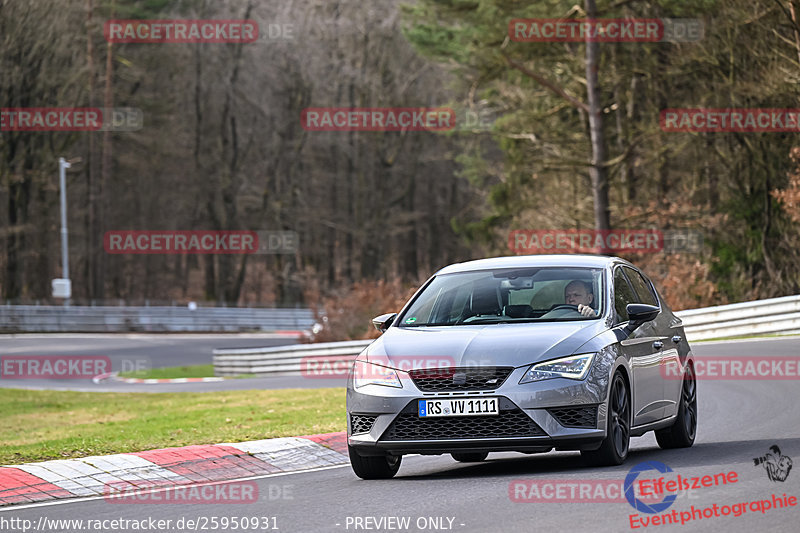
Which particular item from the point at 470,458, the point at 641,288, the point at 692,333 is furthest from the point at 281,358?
the point at 470,458

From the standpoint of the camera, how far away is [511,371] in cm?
926

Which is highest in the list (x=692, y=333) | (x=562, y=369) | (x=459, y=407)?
(x=562, y=369)

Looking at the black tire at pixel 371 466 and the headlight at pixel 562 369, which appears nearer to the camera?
the headlight at pixel 562 369

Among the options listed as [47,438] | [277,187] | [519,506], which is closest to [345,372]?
[47,438]

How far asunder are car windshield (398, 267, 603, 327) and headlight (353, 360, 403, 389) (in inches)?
32.9

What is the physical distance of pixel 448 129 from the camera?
49844 mm

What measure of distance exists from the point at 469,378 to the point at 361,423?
3.14ft

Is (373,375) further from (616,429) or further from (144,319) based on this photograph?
(144,319)

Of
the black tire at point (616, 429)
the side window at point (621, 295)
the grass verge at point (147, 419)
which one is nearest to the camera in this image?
the black tire at point (616, 429)

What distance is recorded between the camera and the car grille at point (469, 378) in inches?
365

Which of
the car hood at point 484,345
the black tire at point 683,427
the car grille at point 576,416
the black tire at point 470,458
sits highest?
the car hood at point 484,345

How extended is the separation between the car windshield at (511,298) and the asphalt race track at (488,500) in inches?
47.9

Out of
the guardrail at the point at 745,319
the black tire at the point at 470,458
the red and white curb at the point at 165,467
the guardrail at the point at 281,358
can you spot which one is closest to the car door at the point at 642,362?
the black tire at the point at 470,458

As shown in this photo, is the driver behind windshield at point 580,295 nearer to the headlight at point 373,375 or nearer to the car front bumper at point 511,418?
the car front bumper at point 511,418
